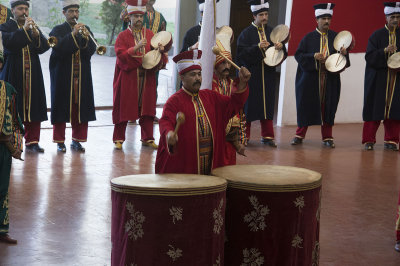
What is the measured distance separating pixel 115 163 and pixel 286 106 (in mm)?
4286

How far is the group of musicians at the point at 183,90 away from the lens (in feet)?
15.2

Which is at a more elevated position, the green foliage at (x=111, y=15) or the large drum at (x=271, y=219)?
the green foliage at (x=111, y=15)

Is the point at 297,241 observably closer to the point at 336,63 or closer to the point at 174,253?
the point at 174,253

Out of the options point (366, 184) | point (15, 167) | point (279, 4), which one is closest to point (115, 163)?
point (15, 167)

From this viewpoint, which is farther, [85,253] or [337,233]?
[337,233]

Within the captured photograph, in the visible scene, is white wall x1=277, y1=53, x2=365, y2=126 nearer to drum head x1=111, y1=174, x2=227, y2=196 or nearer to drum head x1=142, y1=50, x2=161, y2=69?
drum head x1=142, y1=50, x2=161, y2=69

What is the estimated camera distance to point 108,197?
6391mm

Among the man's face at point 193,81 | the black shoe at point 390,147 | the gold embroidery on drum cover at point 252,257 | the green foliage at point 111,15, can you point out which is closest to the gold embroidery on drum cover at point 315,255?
the gold embroidery on drum cover at point 252,257

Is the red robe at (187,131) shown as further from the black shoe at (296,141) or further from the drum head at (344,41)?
the black shoe at (296,141)

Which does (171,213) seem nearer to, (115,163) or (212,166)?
(212,166)

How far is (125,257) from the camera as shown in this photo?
391cm

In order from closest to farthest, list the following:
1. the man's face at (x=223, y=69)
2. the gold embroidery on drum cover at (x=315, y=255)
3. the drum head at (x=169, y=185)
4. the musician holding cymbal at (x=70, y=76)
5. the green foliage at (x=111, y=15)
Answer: the drum head at (x=169, y=185) < the gold embroidery on drum cover at (x=315, y=255) < the man's face at (x=223, y=69) < the musician holding cymbal at (x=70, y=76) < the green foliage at (x=111, y=15)

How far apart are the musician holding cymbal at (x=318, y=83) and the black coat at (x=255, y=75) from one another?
Result: 1.56ft

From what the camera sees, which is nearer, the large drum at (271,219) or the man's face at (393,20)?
the large drum at (271,219)
